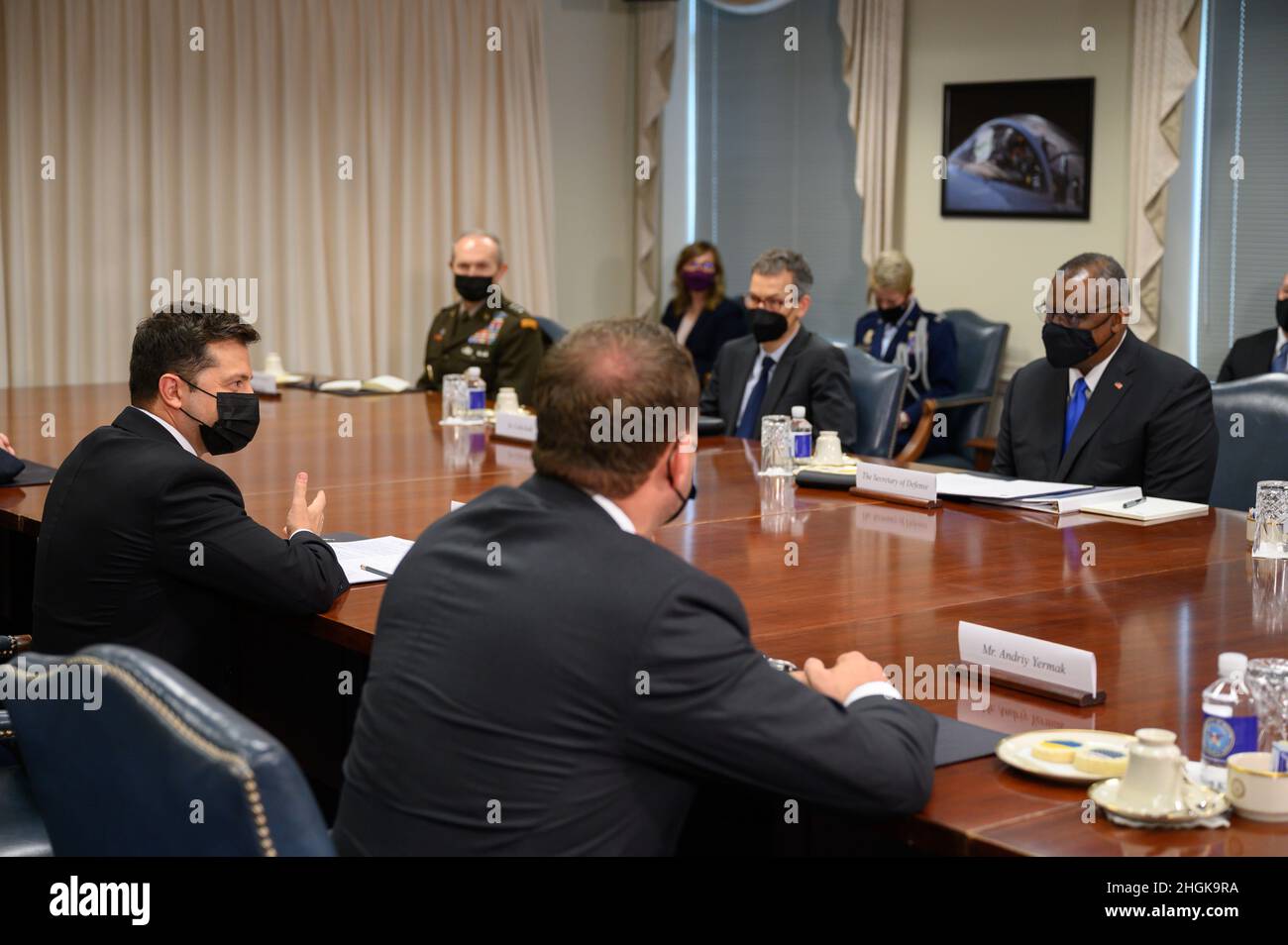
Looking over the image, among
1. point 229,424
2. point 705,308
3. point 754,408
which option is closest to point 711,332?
point 705,308

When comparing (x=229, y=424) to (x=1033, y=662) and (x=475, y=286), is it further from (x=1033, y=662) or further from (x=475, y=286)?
(x=475, y=286)

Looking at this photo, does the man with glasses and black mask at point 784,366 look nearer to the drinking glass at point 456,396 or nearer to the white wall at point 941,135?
the drinking glass at point 456,396

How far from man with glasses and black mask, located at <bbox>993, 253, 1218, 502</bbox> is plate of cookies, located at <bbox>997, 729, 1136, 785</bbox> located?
209cm

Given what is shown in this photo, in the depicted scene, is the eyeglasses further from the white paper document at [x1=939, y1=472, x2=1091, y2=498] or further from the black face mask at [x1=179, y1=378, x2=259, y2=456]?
the black face mask at [x1=179, y1=378, x2=259, y2=456]

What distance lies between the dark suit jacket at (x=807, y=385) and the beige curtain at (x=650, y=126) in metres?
3.59

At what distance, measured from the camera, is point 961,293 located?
24.5ft

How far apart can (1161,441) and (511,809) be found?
8.85 ft

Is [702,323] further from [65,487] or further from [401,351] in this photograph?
[65,487]

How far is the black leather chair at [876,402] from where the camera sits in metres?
4.97

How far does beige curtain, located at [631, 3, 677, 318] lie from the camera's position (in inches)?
344

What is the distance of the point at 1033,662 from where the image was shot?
83.0 inches

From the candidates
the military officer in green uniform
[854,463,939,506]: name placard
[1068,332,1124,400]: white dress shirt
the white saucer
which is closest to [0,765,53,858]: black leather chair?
the white saucer

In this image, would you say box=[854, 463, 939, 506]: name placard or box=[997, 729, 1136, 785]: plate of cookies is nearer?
box=[997, 729, 1136, 785]: plate of cookies

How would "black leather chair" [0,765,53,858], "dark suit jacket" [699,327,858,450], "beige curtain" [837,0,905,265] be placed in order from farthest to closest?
"beige curtain" [837,0,905,265] → "dark suit jacket" [699,327,858,450] → "black leather chair" [0,765,53,858]
